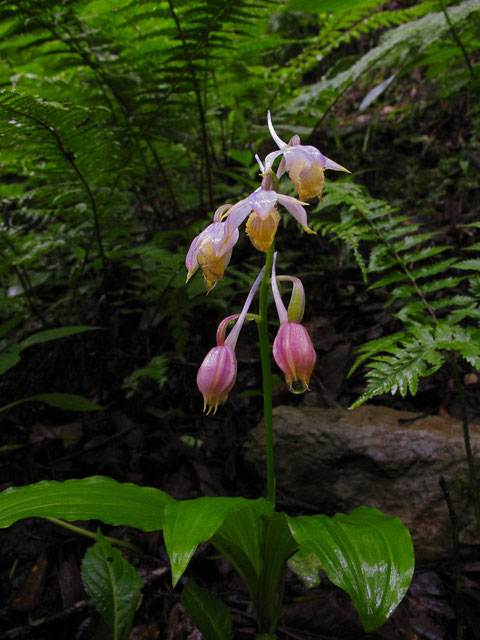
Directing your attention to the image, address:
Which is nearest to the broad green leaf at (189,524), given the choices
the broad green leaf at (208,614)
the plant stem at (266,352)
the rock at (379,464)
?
the plant stem at (266,352)

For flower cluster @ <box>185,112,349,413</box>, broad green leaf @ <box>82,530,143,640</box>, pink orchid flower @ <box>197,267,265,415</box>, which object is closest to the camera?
flower cluster @ <box>185,112,349,413</box>

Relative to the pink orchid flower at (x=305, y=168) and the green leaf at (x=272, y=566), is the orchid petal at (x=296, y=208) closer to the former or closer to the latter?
the pink orchid flower at (x=305, y=168)

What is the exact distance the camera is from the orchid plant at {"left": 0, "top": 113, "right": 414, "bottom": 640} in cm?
105

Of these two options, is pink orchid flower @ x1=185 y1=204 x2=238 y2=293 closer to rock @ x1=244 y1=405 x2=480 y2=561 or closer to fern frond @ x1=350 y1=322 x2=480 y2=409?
fern frond @ x1=350 y1=322 x2=480 y2=409

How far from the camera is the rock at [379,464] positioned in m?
1.86

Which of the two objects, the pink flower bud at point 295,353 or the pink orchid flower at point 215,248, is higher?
the pink orchid flower at point 215,248

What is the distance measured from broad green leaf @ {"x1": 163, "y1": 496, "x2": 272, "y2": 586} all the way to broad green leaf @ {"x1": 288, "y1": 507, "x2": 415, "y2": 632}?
187 millimetres

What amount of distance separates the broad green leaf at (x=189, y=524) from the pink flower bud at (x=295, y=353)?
0.36 m

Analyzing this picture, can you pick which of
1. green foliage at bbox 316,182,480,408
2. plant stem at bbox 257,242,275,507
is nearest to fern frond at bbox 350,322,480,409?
green foliage at bbox 316,182,480,408

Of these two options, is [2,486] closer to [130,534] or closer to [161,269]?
[130,534]

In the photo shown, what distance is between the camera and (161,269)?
2.94 meters

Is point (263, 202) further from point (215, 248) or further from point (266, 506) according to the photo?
point (266, 506)

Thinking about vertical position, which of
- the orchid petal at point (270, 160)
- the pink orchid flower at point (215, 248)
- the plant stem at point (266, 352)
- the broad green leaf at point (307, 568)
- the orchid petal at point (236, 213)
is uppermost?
the orchid petal at point (270, 160)

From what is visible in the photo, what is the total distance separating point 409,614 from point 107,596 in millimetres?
1157
